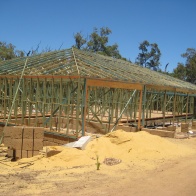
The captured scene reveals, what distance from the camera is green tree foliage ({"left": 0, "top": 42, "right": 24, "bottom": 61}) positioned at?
3594cm

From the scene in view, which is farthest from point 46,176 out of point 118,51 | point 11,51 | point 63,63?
point 118,51

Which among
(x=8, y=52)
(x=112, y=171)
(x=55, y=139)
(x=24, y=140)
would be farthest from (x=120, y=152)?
(x=8, y=52)

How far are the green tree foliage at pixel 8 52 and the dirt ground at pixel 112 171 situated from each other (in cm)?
2945

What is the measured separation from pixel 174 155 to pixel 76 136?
10.5ft

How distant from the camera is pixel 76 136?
32.6 feet

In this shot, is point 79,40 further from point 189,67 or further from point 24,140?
point 24,140

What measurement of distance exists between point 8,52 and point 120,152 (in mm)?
31007

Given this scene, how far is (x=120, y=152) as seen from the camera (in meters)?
8.64

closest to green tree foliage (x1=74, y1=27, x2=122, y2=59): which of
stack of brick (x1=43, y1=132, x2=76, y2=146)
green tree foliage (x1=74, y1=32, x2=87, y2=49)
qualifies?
green tree foliage (x1=74, y1=32, x2=87, y2=49)

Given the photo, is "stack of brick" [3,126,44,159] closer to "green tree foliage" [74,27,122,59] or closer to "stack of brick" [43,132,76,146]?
"stack of brick" [43,132,76,146]

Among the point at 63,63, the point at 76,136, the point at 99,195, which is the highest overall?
the point at 63,63

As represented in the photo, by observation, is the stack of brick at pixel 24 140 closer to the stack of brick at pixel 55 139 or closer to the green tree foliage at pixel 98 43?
the stack of brick at pixel 55 139

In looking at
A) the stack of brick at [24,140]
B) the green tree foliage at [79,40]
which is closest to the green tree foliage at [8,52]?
the green tree foliage at [79,40]

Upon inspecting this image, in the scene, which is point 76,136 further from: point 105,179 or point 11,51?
point 11,51
